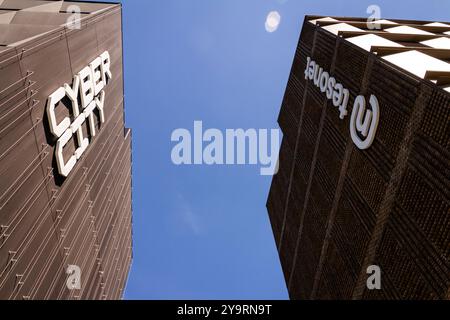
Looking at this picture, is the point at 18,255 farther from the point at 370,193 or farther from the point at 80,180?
the point at 370,193

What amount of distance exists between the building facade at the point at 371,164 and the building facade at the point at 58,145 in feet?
56.4

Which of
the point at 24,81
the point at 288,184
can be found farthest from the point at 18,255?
the point at 288,184

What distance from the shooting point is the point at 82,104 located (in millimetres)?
25531

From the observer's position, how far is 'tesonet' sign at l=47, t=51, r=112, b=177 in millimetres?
21280

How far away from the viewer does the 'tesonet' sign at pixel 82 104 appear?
2128 cm

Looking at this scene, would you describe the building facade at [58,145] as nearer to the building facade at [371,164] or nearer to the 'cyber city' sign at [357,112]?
the 'cyber city' sign at [357,112]

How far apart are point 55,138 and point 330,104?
1786 centimetres

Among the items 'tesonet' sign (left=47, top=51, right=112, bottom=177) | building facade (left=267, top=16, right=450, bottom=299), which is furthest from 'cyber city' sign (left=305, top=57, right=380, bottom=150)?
'tesonet' sign (left=47, top=51, right=112, bottom=177)

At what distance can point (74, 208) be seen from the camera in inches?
1011

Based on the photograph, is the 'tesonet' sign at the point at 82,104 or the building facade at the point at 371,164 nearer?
the building facade at the point at 371,164

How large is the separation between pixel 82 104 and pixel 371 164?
19388 millimetres

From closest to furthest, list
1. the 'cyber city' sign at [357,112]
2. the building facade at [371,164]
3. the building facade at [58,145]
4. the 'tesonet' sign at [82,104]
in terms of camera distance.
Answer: the building facade at [371,164], the building facade at [58,145], the 'cyber city' sign at [357,112], the 'tesonet' sign at [82,104]

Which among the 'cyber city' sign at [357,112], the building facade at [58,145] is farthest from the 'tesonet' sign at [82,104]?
the 'cyber city' sign at [357,112]

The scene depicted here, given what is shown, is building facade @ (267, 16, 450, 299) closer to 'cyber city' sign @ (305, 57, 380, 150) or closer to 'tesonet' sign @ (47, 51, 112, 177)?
'cyber city' sign @ (305, 57, 380, 150)
